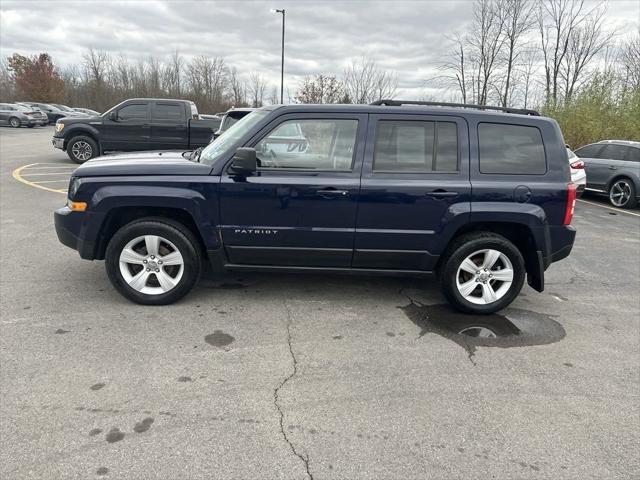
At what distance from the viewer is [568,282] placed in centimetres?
543

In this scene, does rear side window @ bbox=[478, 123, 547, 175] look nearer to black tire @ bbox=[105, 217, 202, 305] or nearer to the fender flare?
the fender flare

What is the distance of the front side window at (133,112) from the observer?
13234mm

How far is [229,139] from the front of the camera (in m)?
4.30

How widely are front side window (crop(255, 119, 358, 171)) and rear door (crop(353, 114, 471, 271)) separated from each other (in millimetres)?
196

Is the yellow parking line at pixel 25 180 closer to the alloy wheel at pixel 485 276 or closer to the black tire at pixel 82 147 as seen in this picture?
the black tire at pixel 82 147

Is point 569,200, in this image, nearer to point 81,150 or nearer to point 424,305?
point 424,305

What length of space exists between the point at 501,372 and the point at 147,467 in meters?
2.43

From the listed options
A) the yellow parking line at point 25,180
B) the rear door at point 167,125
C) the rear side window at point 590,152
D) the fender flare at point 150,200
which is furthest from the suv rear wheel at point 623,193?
the yellow parking line at point 25,180

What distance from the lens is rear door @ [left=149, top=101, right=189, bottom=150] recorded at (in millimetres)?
13305

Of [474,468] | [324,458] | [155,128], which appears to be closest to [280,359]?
[324,458]

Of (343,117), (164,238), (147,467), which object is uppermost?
(343,117)

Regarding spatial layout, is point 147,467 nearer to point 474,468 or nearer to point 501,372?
point 474,468

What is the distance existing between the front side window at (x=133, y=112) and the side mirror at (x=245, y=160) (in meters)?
10.7

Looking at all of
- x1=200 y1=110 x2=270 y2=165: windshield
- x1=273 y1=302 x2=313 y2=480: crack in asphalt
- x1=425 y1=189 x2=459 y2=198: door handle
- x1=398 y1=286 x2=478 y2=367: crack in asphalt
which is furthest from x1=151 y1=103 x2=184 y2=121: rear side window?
x1=425 y1=189 x2=459 y2=198: door handle
